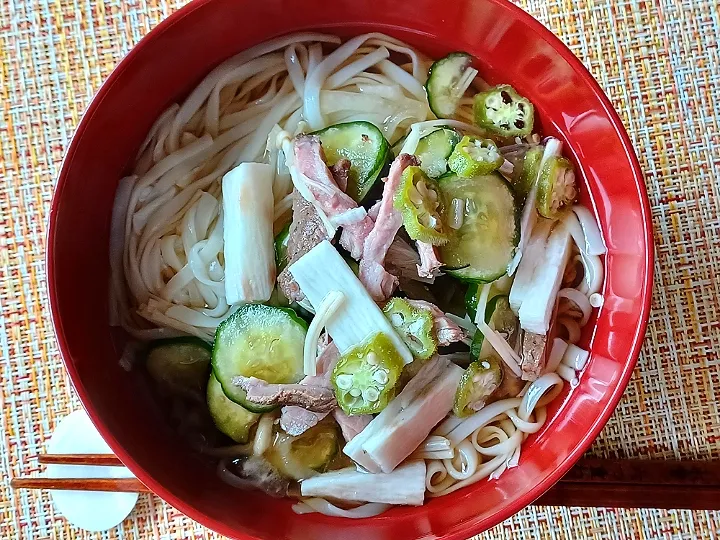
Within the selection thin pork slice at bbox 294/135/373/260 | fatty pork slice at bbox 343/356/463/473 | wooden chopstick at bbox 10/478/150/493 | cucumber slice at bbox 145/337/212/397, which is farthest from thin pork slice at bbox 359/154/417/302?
wooden chopstick at bbox 10/478/150/493

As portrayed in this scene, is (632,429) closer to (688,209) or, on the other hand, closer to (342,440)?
(688,209)

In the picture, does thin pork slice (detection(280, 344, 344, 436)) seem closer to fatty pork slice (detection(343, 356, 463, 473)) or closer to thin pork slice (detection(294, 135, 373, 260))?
fatty pork slice (detection(343, 356, 463, 473))

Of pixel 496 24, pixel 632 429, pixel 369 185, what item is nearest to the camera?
pixel 496 24

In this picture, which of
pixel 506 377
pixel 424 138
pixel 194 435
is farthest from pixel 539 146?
pixel 194 435

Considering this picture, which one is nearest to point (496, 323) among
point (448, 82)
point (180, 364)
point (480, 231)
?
point (480, 231)

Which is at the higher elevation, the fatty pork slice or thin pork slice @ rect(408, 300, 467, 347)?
thin pork slice @ rect(408, 300, 467, 347)

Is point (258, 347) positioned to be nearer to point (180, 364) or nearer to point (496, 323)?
point (180, 364)
